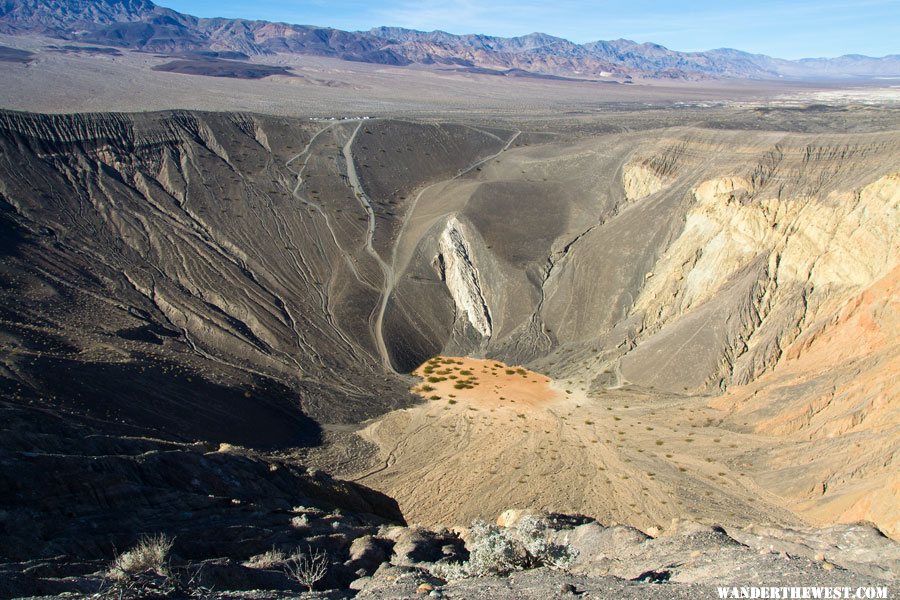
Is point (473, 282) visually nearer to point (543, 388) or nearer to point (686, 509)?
point (543, 388)

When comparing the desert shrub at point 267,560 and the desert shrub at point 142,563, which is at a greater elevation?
the desert shrub at point 142,563

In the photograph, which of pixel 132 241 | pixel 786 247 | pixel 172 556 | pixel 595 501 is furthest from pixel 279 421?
pixel 786 247

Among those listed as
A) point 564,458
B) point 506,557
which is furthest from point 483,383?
point 506,557

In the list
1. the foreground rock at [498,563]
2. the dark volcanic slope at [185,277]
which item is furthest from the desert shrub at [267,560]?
the dark volcanic slope at [185,277]

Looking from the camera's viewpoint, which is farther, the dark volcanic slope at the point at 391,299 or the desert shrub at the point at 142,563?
the dark volcanic slope at the point at 391,299

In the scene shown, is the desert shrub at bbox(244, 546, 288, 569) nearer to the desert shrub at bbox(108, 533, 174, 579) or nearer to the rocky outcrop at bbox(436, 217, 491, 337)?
the desert shrub at bbox(108, 533, 174, 579)

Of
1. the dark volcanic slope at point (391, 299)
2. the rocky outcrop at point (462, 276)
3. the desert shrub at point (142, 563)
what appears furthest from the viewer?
the rocky outcrop at point (462, 276)

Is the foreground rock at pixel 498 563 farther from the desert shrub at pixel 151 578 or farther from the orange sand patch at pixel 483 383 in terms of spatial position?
the orange sand patch at pixel 483 383
